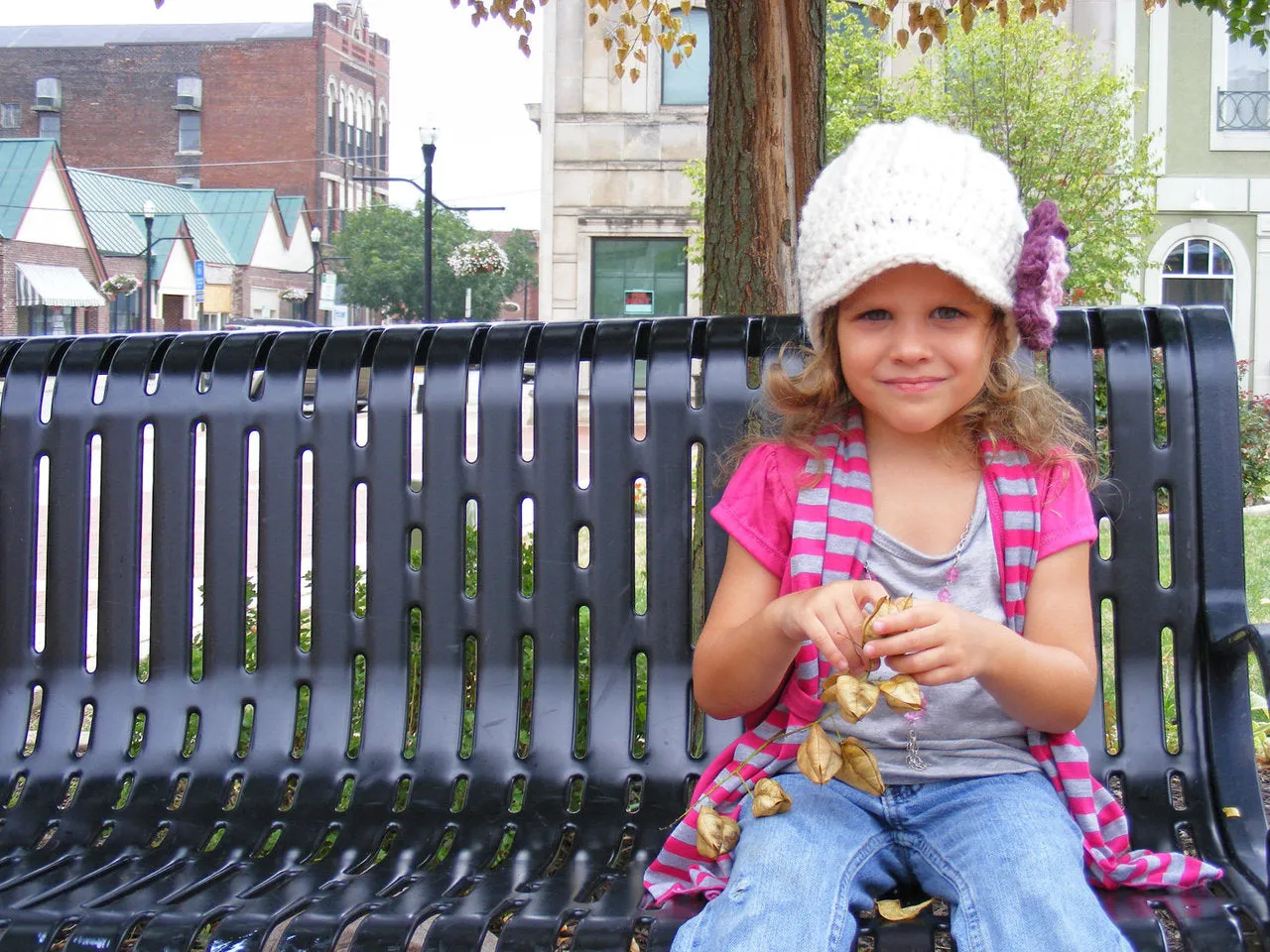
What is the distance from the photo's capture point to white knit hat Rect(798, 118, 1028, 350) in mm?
1721

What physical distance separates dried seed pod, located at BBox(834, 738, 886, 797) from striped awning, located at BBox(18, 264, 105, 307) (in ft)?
136

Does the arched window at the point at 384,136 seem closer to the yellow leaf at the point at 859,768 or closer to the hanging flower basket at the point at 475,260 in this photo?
the hanging flower basket at the point at 475,260

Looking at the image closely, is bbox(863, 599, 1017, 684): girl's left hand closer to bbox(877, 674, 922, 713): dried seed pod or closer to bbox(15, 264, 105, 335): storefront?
bbox(877, 674, 922, 713): dried seed pod

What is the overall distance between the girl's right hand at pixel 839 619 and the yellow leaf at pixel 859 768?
0.44ft

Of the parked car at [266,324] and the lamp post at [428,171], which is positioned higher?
the lamp post at [428,171]

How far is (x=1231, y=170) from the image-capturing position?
67.7 ft

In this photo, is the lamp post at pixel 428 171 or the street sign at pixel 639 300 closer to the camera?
the lamp post at pixel 428 171

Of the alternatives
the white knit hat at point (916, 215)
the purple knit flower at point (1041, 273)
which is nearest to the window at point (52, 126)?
the white knit hat at point (916, 215)

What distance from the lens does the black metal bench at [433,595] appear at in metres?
2.08

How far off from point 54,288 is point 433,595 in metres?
41.6

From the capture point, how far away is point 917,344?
1.79 m

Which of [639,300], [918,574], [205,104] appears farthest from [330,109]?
[918,574]

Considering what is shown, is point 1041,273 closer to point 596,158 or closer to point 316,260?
point 596,158

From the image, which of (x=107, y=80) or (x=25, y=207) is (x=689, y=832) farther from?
(x=107, y=80)
